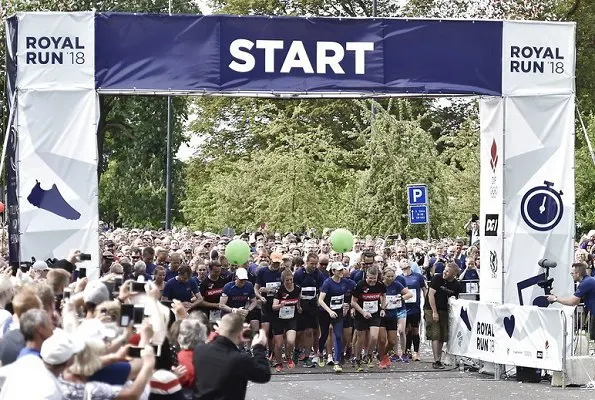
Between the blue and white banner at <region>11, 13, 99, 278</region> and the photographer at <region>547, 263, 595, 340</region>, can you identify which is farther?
the blue and white banner at <region>11, 13, 99, 278</region>

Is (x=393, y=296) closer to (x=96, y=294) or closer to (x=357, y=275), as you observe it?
(x=357, y=275)

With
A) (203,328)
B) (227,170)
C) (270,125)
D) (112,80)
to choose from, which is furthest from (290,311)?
(227,170)

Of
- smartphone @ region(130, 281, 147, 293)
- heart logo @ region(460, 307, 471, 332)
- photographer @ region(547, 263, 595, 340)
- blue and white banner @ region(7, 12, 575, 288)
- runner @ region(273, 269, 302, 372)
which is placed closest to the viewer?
smartphone @ region(130, 281, 147, 293)

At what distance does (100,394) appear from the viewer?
8.57m

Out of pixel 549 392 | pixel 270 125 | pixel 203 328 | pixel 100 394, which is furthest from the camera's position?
pixel 270 125

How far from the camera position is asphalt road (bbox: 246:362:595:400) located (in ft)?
58.7

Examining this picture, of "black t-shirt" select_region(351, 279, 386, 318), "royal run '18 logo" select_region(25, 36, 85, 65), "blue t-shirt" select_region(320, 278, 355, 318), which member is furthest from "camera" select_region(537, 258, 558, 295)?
"royal run '18 logo" select_region(25, 36, 85, 65)

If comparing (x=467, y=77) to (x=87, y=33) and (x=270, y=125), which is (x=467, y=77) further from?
(x=270, y=125)

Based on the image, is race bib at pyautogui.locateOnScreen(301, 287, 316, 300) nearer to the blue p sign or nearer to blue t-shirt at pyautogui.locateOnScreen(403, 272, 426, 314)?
blue t-shirt at pyautogui.locateOnScreen(403, 272, 426, 314)

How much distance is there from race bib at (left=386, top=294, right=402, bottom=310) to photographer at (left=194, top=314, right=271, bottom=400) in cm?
1215

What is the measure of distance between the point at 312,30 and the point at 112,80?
2.92m

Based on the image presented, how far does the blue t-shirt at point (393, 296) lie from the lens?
2238 centimetres

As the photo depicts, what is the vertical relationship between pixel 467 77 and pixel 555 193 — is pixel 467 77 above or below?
above

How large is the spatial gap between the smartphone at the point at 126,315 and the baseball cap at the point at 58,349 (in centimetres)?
53
